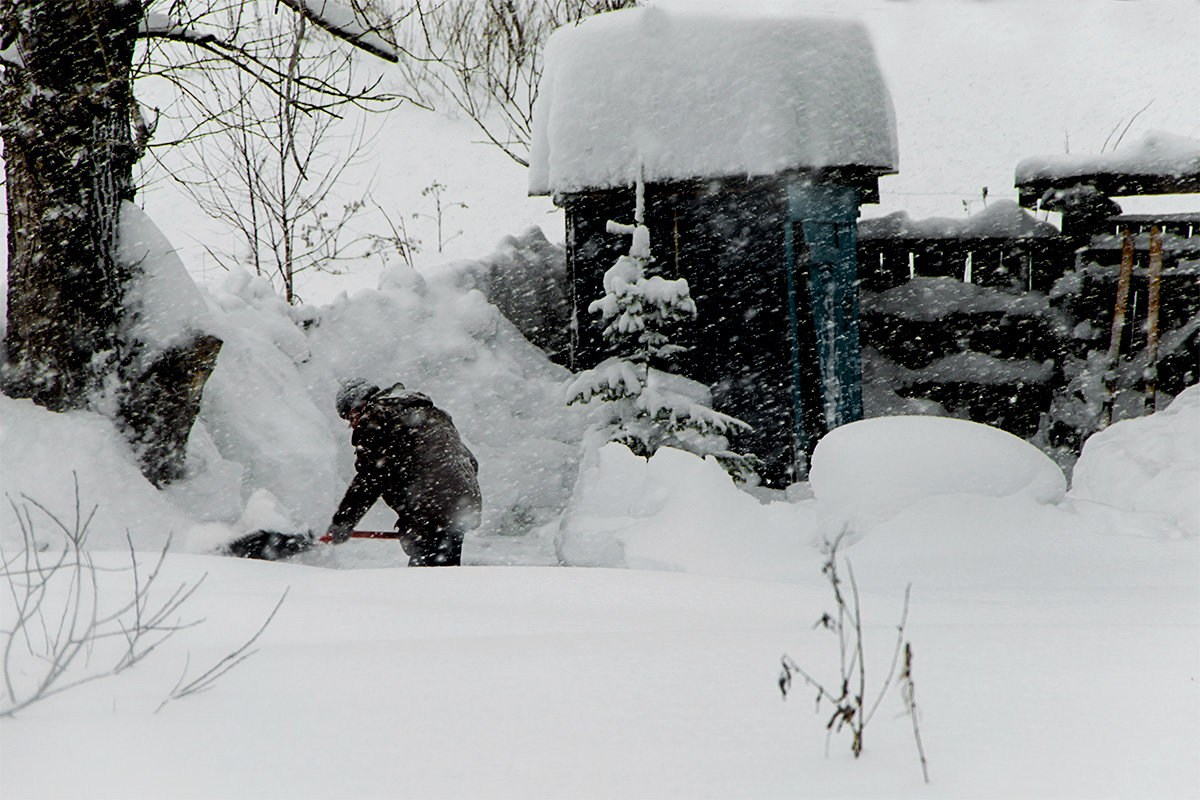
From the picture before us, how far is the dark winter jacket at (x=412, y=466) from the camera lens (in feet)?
16.8

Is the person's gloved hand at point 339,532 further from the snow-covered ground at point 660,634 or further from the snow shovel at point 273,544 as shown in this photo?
the snow-covered ground at point 660,634

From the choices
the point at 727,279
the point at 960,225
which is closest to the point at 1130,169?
the point at 960,225

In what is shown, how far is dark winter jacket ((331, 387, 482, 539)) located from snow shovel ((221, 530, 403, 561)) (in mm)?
209

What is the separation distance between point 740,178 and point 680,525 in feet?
11.7

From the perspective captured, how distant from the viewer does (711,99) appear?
7.12m

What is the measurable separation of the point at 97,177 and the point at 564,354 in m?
5.16

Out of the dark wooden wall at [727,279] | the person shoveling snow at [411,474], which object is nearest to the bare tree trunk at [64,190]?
the person shoveling snow at [411,474]

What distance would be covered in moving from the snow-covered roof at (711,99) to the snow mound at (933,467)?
3.30 metres

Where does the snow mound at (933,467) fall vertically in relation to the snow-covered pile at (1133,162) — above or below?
below

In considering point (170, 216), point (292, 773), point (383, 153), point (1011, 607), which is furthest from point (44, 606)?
point (170, 216)

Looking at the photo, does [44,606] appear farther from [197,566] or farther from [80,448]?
[80,448]

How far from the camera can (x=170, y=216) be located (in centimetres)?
1702

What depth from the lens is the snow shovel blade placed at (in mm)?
5160

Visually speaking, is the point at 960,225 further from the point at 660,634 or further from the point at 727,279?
the point at 660,634
